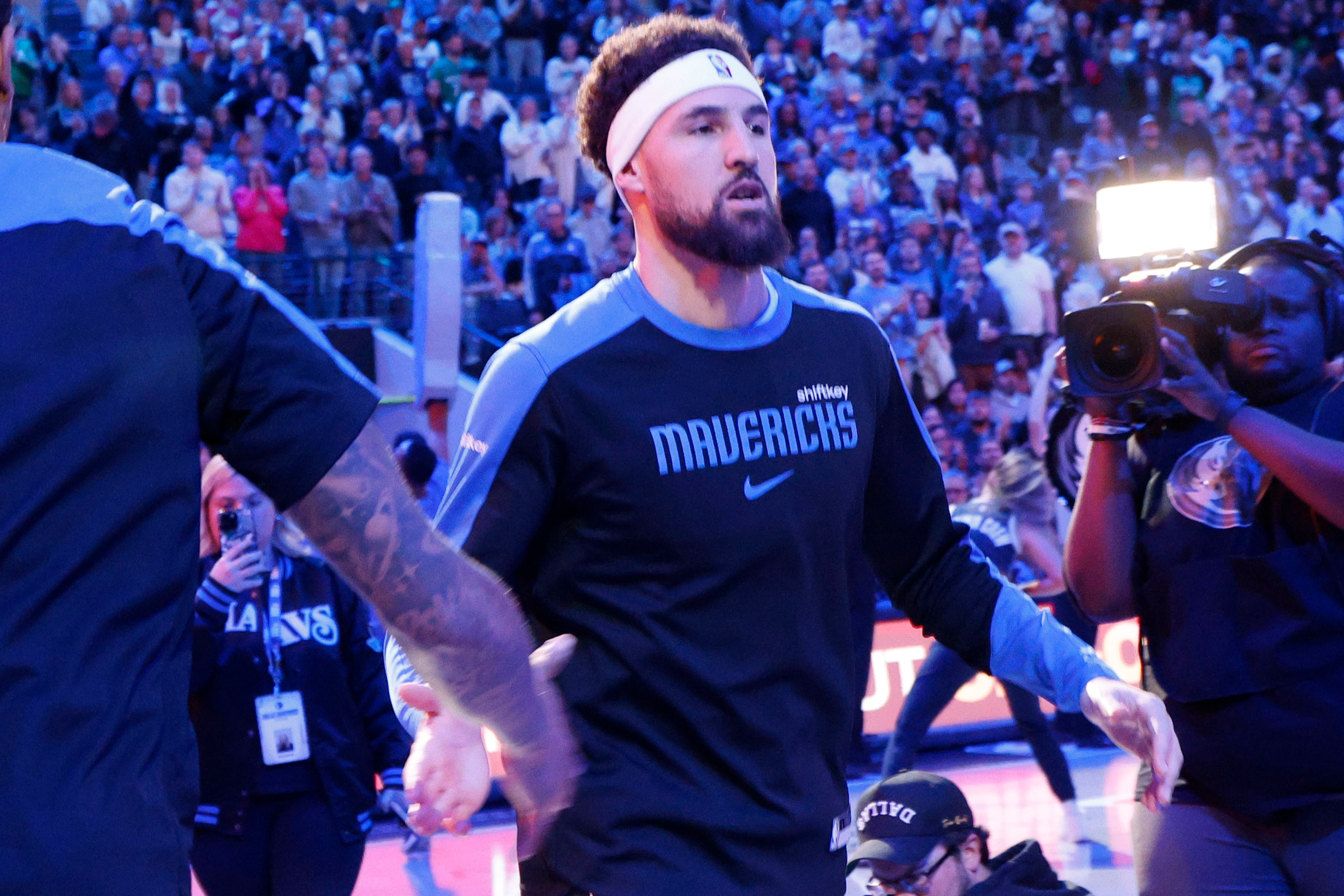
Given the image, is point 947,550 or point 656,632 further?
point 947,550

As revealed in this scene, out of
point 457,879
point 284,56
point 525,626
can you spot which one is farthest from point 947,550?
point 284,56

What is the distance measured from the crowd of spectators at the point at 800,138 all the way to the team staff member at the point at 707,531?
30.3 feet

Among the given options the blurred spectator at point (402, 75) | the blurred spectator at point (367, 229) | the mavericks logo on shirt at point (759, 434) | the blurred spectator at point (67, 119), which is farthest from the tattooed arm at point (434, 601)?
the blurred spectator at point (402, 75)

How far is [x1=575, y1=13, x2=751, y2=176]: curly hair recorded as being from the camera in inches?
122

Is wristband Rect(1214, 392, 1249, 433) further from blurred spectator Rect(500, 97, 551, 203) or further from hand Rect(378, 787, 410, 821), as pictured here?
blurred spectator Rect(500, 97, 551, 203)

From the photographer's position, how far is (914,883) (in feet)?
14.2

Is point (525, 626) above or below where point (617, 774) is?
above

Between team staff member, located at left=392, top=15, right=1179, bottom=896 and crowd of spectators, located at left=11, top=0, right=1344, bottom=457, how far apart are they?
30.3 feet

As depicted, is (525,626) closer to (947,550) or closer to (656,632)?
(656,632)

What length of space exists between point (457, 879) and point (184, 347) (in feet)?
20.0

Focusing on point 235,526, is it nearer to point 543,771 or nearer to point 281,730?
point 281,730

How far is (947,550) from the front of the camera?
10.0ft

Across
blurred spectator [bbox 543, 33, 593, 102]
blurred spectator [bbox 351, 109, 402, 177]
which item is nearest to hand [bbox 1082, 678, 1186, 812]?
blurred spectator [bbox 351, 109, 402, 177]

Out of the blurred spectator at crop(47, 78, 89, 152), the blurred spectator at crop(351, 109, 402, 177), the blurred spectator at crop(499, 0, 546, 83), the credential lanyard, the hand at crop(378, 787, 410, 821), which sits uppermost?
the blurred spectator at crop(499, 0, 546, 83)
